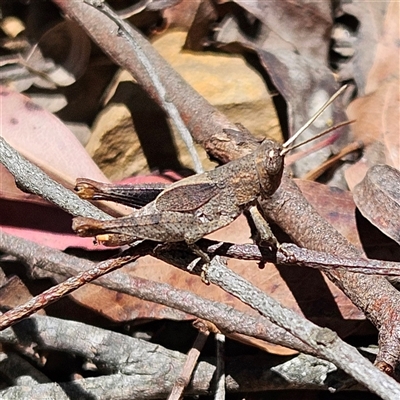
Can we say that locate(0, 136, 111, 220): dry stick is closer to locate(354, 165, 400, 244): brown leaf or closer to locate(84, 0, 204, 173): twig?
locate(84, 0, 204, 173): twig

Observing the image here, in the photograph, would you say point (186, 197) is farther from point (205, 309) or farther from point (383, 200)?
point (383, 200)

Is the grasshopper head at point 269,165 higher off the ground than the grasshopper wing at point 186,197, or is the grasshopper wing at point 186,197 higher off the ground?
the grasshopper head at point 269,165

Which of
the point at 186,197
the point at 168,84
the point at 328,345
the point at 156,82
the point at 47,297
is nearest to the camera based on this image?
the point at 328,345

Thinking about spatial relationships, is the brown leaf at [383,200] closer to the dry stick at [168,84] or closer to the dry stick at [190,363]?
the dry stick at [168,84]

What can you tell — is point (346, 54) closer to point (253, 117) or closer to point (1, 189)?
point (253, 117)

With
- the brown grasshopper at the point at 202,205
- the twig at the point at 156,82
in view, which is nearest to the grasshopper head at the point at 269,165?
the brown grasshopper at the point at 202,205

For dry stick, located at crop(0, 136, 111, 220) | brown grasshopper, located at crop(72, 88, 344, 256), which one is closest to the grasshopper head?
brown grasshopper, located at crop(72, 88, 344, 256)

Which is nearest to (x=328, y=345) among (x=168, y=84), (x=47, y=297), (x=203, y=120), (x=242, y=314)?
(x=242, y=314)
